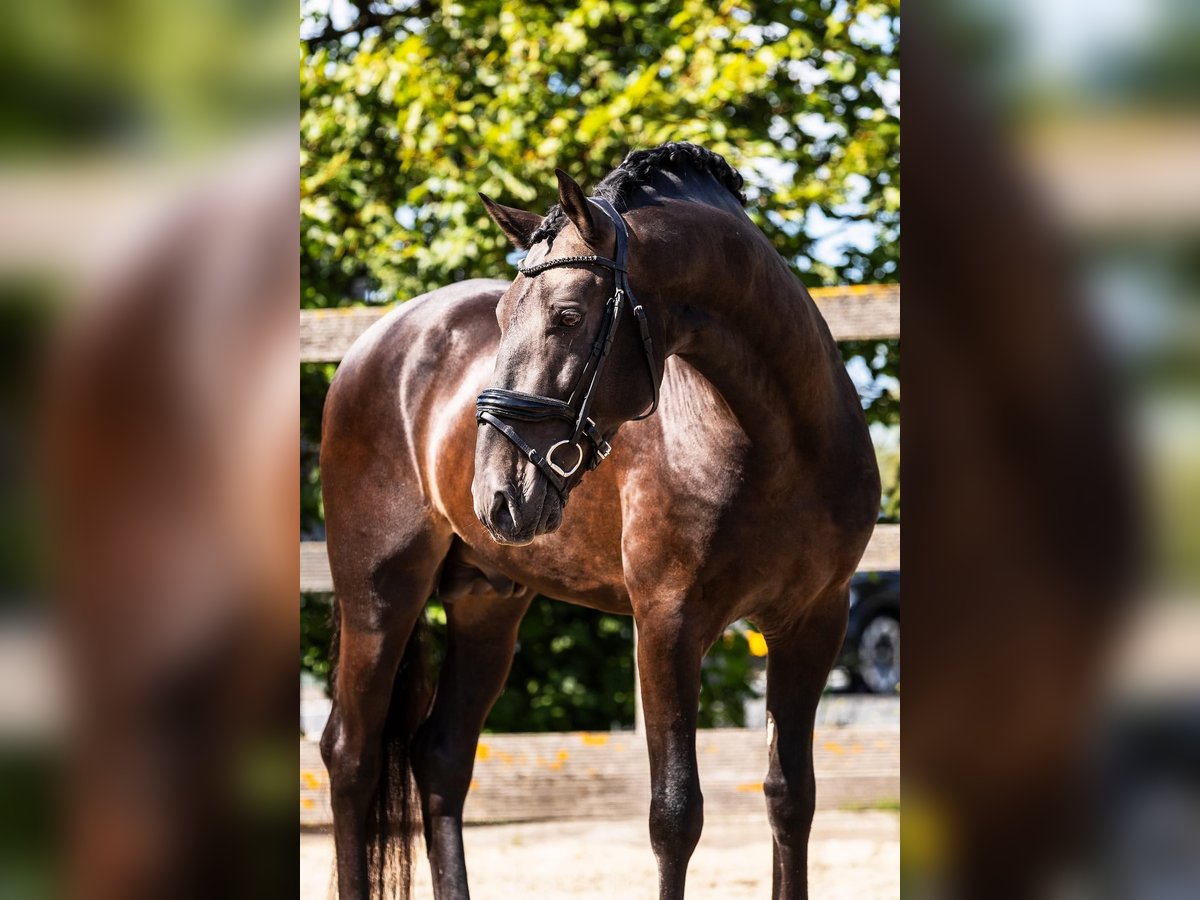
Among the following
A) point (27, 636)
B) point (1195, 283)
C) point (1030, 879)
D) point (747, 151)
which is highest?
point (747, 151)

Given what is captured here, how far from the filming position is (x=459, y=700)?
3.56 metres

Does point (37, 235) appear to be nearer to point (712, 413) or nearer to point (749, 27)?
point (712, 413)

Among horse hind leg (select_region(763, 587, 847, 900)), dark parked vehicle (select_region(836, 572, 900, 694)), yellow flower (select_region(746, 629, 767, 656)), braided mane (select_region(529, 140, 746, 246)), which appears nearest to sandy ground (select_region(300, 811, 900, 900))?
yellow flower (select_region(746, 629, 767, 656))

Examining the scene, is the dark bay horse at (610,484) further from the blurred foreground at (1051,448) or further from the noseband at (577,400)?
the blurred foreground at (1051,448)

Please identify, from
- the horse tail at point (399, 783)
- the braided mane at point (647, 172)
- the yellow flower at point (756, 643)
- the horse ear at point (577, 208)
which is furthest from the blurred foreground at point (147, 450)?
the yellow flower at point (756, 643)

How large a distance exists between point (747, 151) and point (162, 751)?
14.5 ft

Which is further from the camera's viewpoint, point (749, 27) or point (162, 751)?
point (749, 27)

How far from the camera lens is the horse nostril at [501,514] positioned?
2215mm

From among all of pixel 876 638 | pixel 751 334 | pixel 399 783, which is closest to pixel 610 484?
pixel 751 334

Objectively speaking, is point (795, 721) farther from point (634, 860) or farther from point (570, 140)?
point (570, 140)

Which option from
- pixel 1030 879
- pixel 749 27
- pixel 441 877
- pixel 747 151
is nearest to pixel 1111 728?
pixel 1030 879

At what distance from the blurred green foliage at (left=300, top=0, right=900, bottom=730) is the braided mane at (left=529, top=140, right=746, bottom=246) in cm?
192

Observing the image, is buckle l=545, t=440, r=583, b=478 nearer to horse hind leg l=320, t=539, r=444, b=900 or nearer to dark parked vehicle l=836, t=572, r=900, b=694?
horse hind leg l=320, t=539, r=444, b=900

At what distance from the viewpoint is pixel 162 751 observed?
1.64 feet
